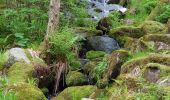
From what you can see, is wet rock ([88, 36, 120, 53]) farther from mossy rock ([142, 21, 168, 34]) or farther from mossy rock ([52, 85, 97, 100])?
mossy rock ([52, 85, 97, 100])

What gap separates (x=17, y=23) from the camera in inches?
552

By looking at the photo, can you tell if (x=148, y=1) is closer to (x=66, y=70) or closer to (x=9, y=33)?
(x=9, y=33)

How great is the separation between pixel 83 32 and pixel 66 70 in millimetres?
3607

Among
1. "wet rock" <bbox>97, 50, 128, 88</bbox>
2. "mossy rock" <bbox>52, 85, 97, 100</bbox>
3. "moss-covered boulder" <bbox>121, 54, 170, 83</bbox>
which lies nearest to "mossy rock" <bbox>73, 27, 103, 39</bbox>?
"wet rock" <bbox>97, 50, 128, 88</bbox>

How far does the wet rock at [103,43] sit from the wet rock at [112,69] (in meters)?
3.55

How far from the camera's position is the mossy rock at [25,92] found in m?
7.98

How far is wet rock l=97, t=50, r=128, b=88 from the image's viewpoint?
8.86m

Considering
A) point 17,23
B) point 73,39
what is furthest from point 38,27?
point 73,39

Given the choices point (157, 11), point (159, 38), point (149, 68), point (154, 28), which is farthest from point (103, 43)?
point (149, 68)

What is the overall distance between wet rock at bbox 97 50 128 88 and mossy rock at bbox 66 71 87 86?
1099mm

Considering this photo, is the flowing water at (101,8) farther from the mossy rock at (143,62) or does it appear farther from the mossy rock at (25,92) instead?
the mossy rock at (25,92)

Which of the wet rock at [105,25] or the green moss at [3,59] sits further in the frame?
the wet rock at [105,25]

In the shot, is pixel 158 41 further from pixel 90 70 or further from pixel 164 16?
pixel 164 16

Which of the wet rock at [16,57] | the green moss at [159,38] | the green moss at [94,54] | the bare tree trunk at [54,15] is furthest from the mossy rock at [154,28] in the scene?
the wet rock at [16,57]
